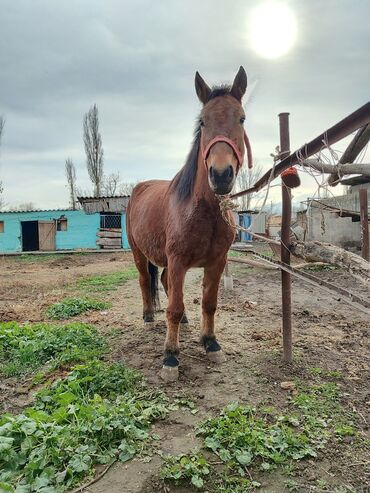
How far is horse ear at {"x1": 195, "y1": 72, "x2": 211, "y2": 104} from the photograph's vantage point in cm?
300

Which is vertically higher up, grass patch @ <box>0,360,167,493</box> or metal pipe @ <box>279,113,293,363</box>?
metal pipe @ <box>279,113,293,363</box>

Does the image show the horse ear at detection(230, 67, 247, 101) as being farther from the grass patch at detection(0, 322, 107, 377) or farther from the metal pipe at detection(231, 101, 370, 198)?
the grass patch at detection(0, 322, 107, 377)

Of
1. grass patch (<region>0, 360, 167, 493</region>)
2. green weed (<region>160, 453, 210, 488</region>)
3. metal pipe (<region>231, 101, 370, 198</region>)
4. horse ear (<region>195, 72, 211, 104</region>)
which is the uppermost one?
horse ear (<region>195, 72, 211, 104</region>)

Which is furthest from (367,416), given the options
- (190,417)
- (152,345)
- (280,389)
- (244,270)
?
(244,270)

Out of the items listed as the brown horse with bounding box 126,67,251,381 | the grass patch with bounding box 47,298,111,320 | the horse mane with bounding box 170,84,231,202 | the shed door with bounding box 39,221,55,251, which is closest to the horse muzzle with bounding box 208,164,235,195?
the brown horse with bounding box 126,67,251,381

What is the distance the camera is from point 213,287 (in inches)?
142

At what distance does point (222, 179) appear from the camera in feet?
8.25

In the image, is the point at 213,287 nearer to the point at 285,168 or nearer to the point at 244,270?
the point at 285,168

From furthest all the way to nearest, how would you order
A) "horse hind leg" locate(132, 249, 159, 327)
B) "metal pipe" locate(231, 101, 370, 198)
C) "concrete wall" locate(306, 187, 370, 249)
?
"concrete wall" locate(306, 187, 370, 249) < "horse hind leg" locate(132, 249, 159, 327) < "metal pipe" locate(231, 101, 370, 198)

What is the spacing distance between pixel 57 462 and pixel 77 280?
8.31m

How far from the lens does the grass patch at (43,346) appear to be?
11.2 ft

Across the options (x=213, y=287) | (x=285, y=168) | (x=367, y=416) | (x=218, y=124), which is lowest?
(x=367, y=416)

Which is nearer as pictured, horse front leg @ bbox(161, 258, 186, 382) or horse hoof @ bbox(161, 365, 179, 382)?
horse hoof @ bbox(161, 365, 179, 382)

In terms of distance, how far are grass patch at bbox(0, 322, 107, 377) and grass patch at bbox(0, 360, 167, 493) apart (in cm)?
71
